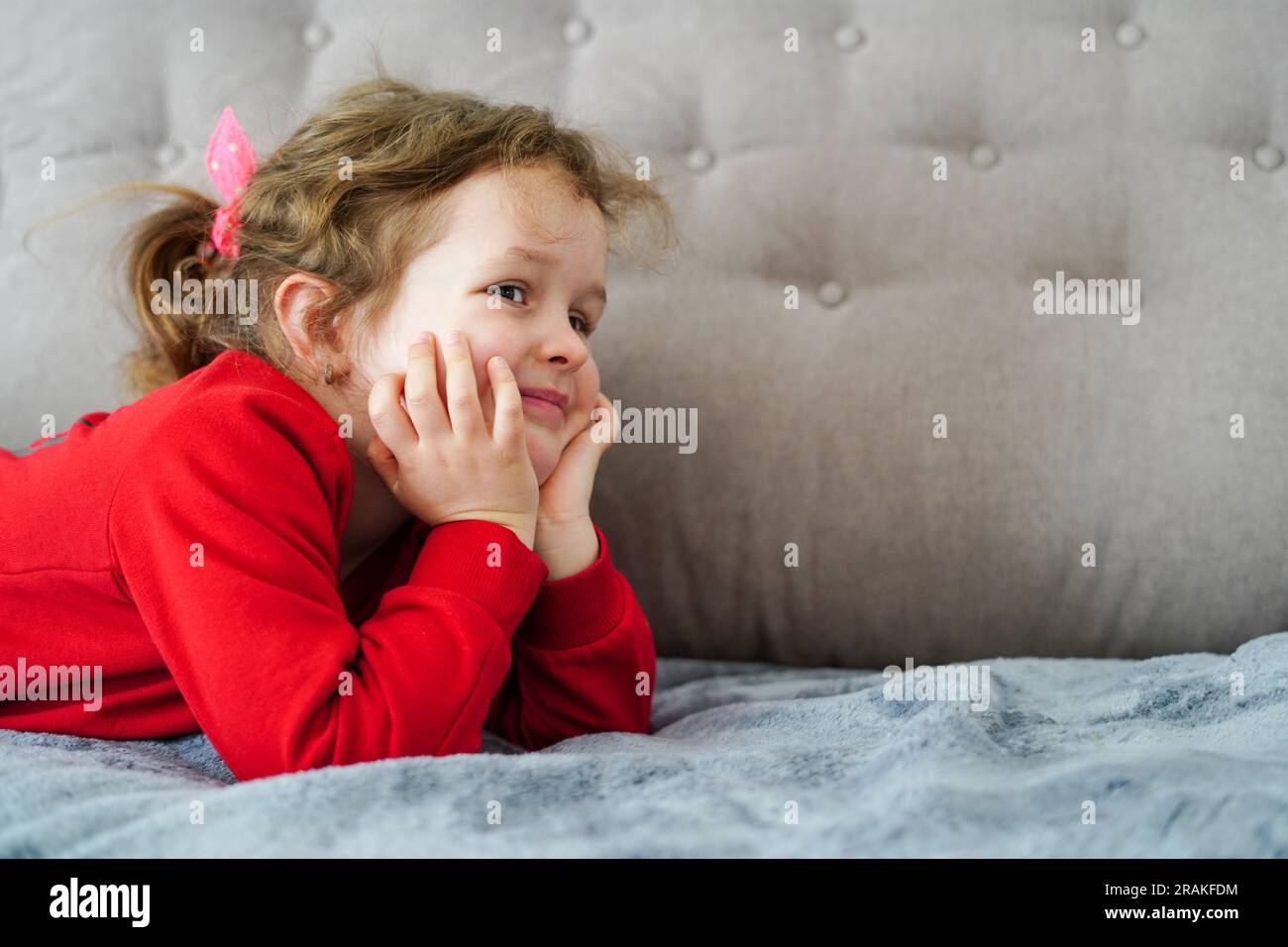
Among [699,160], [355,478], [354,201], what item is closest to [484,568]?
[355,478]

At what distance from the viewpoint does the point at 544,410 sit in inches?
39.2

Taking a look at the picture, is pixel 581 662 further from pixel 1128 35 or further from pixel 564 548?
pixel 1128 35

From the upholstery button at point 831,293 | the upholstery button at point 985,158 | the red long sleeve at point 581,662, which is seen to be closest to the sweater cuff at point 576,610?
the red long sleeve at point 581,662

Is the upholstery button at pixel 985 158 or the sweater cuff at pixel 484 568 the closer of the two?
the sweater cuff at pixel 484 568

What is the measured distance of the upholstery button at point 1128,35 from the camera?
4.09ft

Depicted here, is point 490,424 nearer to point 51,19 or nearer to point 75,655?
point 75,655

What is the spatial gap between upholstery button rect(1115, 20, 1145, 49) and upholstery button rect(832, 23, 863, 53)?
0.30 metres

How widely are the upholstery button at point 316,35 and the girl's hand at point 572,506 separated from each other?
0.65 metres

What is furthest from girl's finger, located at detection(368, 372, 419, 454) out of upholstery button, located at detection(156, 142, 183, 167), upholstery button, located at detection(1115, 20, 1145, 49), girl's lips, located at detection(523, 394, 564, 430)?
upholstery button, located at detection(1115, 20, 1145, 49)

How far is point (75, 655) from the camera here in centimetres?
90

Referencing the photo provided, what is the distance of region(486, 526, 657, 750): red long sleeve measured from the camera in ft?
3.27

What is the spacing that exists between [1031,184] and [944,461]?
34cm

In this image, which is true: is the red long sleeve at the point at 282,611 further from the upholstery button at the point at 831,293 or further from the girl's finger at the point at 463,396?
the upholstery button at the point at 831,293
